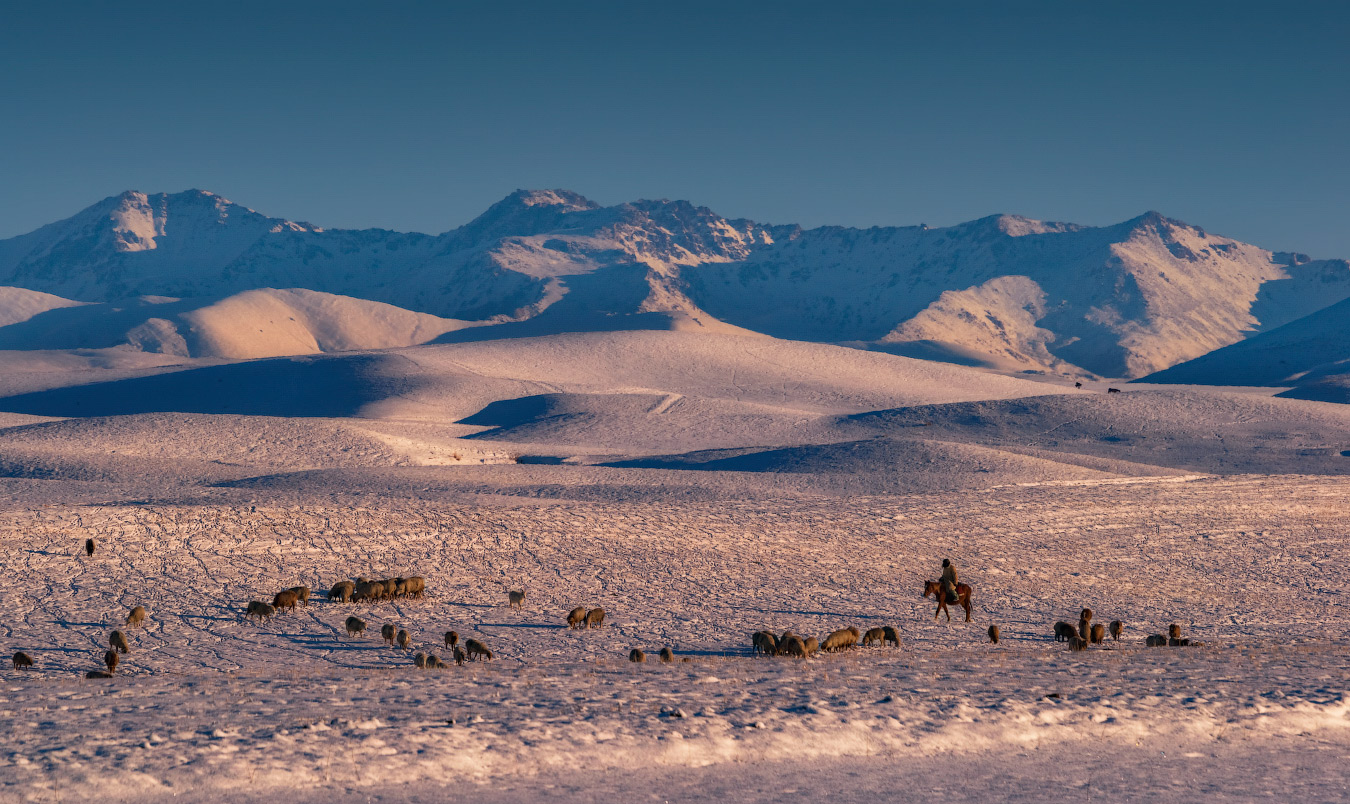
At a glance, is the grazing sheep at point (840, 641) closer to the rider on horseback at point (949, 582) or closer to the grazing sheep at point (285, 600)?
the rider on horseback at point (949, 582)

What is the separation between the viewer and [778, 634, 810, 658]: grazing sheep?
21.3 metres

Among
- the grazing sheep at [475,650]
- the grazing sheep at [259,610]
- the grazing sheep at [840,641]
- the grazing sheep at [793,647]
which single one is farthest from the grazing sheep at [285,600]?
the grazing sheep at [840,641]

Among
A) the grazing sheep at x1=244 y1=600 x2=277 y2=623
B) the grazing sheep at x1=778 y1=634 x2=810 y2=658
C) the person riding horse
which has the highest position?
the person riding horse

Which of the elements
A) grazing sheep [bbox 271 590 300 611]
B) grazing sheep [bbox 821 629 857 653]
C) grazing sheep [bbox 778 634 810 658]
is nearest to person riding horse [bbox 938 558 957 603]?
grazing sheep [bbox 821 629 857 653]

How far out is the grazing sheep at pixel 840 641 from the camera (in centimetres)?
2182

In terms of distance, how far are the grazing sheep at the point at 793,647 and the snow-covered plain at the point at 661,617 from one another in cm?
52

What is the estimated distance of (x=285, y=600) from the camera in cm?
2459

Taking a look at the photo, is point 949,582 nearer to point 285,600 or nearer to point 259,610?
point 285,600

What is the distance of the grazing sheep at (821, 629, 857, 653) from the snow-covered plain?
34 cm

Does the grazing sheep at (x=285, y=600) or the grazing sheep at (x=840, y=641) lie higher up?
the grazing sheep at (x=285, y=600)

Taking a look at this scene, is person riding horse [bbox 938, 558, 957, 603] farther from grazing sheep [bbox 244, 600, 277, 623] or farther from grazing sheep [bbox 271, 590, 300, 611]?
grazing sheep [bbox 244, 600, 277, 623]

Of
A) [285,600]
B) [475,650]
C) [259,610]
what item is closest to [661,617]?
[475,650]

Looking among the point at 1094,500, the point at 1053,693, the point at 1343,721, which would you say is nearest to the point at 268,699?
the point at 1053,693

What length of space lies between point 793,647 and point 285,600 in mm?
11030
